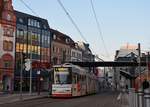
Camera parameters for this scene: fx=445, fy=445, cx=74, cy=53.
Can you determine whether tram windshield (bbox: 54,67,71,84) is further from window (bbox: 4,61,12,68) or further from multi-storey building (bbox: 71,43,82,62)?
multi-storey building (bbox: 71,43,82,62)

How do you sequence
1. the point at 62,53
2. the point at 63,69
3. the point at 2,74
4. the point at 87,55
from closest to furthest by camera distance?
the point at 63,69
the point at 2,74
the point at 62,53
the point at 87,55

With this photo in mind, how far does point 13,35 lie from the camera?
90438mm

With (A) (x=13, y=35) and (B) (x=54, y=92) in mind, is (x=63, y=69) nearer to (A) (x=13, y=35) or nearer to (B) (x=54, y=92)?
(B) (x=54, y=92)

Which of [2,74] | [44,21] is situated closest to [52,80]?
[2,74]

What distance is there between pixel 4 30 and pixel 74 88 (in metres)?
40.7

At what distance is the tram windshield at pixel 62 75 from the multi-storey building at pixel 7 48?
37850mm

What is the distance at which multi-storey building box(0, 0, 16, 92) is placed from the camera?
86.5 m

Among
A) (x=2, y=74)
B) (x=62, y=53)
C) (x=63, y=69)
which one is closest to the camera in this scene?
(x=63, y=69)

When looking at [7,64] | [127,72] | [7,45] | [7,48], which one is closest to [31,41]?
[7,45]

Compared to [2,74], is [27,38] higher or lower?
higher

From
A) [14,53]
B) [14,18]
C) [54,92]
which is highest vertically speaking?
[14,18]

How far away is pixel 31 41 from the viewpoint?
94.8 m

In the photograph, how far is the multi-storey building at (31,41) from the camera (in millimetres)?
92875

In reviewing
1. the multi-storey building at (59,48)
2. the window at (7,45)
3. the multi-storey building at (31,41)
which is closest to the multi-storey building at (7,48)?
the window at (7,45)
